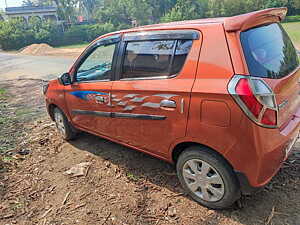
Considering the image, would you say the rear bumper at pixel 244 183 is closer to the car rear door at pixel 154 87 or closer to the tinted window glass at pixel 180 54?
the car rear door at pixel 154 87

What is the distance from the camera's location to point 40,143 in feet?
15.1

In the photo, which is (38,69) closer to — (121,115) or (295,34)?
(121,115)

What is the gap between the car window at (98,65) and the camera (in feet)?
10.8

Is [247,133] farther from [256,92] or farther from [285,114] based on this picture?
[285,114]

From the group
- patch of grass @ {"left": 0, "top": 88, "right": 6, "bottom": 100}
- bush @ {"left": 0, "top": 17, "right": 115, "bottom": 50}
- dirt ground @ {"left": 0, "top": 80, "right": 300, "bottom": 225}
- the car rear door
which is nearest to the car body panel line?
the car rear door

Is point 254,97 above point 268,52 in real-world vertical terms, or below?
below

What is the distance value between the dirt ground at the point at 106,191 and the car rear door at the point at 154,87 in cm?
52

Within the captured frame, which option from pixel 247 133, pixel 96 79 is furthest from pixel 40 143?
pixel 247 133

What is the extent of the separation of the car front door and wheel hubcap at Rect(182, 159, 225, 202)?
4.24 ft

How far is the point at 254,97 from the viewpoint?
204 cm

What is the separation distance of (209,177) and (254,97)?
923 millimetres

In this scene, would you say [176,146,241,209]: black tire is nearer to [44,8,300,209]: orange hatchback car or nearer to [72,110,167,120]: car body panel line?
[44,8,300,209]: orange hatchback car

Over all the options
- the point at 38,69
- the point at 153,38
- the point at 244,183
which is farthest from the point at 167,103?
the point at 38,69

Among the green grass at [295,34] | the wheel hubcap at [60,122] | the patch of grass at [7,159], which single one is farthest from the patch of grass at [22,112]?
the green grass at [295,34]
